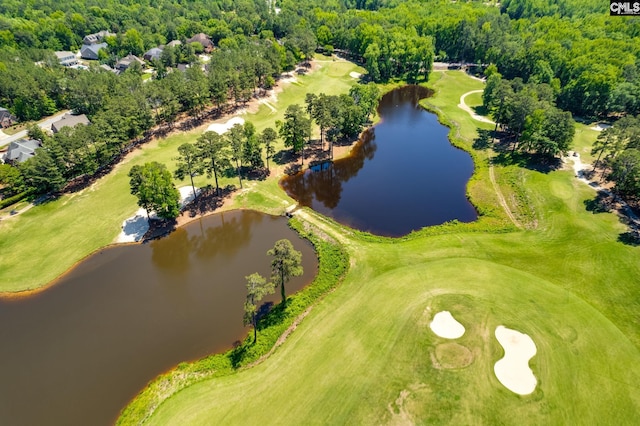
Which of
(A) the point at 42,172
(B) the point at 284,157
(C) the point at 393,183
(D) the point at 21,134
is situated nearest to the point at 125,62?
(D) the point at 21,134

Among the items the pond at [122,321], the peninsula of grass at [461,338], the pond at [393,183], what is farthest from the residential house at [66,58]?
the peninsula of grass at [461,338]

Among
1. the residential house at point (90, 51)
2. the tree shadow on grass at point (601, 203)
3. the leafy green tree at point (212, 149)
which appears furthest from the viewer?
the residential house at point (90, 51)

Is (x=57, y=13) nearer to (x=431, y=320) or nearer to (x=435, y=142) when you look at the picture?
(x=435, y=142)

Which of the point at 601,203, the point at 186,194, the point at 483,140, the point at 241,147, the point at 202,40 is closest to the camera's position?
the point at 601,203

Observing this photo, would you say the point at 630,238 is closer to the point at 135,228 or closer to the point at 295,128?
the point at 295,128

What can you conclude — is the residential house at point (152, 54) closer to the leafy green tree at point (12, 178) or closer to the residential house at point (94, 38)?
the residential house at point (94, 38)

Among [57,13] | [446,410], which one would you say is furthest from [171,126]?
[57,13]

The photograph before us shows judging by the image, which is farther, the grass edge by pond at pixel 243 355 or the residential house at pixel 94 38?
→ the residential house at pixel 94 38
